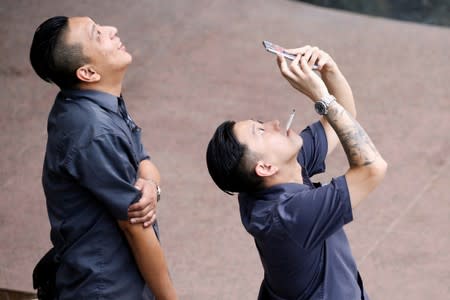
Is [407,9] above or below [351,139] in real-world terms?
below

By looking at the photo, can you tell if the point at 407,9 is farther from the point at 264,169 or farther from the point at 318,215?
the point at 318,215

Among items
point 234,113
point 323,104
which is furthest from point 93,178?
point 234,113

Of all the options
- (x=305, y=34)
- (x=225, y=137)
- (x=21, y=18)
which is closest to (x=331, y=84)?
(x=225, y=137)

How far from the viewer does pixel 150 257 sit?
11.1 ft

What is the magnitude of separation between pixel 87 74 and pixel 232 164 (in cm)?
59

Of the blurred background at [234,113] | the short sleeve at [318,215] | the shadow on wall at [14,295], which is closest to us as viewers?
the short sleeve at [318,215]

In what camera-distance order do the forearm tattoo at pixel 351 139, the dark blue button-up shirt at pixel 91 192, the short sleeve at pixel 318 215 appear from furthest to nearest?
the dark blue button-up shirt at pixel 91 192 < the forearm tattoo at pixel 351 139 < the short sleeve at pixel 318 215

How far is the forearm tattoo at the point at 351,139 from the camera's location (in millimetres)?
3109

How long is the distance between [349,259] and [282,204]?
0.35 metres

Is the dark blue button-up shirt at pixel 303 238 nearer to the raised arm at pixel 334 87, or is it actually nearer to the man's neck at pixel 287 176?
the man's neck at pixel 287 176

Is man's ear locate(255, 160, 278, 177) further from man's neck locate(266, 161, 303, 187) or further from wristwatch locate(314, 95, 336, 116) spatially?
wristwatch locate(314, 95, 336, 116)

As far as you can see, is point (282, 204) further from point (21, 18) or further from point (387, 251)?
point (21, 18)

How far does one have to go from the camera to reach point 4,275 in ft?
16.1

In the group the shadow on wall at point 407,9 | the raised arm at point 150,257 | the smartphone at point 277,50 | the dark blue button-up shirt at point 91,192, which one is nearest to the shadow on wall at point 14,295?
the dark blue button-up shirt at point 91,192
